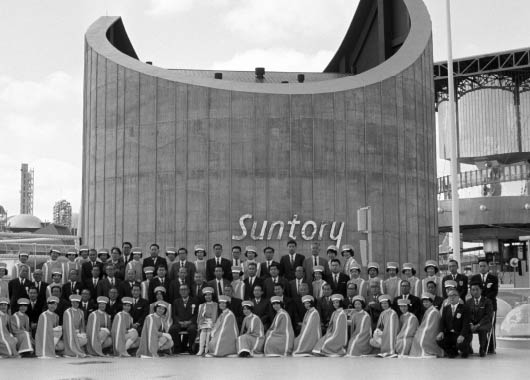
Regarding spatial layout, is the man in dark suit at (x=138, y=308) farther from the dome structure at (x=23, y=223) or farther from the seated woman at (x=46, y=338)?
the dome structure at (x=23, y=223)

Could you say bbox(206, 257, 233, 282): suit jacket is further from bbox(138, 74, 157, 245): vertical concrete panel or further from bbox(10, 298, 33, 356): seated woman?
bbox(138, 74, 157, 245): vertical concrete panel

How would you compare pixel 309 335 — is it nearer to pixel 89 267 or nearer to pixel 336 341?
pixel 336 341

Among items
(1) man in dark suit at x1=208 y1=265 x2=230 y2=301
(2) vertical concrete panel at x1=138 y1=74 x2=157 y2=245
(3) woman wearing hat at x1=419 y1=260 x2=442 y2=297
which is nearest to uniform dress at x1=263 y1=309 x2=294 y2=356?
(1) man in dark suit at x1=208 y1=265 x2=230 y2=301

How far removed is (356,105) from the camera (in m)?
25.2

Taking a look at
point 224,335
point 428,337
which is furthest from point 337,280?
point 224,335

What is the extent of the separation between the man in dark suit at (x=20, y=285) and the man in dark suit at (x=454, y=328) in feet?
26.8

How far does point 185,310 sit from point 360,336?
135 inches

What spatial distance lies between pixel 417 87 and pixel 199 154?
25.9ft

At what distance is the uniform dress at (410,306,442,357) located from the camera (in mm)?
14164

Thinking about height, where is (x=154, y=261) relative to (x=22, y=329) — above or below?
above

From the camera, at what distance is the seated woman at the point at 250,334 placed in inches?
576

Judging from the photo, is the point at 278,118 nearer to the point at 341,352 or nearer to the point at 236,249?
the point at 236,249

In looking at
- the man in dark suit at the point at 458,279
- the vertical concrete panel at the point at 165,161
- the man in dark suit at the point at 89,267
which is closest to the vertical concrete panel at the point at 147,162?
the vertical concrete panel at the point at 165,161

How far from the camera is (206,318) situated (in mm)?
15094
